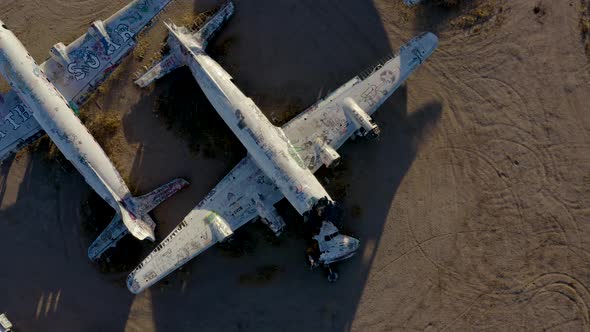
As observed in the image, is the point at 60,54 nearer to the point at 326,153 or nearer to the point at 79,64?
the point at 79,64

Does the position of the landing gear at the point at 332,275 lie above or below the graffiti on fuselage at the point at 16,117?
below

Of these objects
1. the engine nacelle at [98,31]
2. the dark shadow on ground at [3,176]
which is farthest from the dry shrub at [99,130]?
the engine nacelle at [98,31]

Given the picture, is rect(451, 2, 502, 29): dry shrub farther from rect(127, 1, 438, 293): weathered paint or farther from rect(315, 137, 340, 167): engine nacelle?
rect(315, 137, 340, 167): engine nacelle

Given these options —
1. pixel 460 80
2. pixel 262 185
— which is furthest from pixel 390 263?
pixel 460 80

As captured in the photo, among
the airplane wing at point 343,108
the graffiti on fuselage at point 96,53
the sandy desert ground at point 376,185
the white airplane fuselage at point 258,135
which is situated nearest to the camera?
the white airplane fuselage at point 258,135

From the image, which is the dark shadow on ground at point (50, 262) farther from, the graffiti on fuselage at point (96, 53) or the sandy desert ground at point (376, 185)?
the graffiti on fuselage at point (96, 53)

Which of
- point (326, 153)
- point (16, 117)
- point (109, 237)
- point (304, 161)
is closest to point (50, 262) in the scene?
→ point (109, 237)

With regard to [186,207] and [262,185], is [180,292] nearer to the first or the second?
[186,207]
